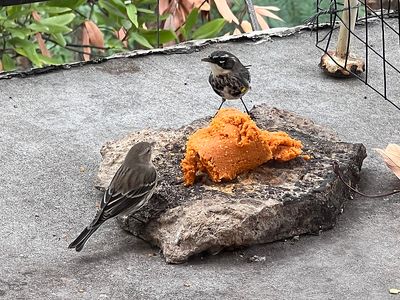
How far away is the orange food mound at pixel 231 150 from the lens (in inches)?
166

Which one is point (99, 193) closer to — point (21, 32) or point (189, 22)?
point (21, 32)

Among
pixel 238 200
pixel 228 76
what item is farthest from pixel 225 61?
pixel 238 200

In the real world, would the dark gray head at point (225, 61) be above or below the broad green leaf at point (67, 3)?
above

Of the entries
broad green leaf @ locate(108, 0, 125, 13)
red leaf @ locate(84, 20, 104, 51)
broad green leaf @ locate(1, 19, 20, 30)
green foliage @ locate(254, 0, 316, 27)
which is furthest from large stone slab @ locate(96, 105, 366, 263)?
green foliage @ locate(254, 0, 316, 27)

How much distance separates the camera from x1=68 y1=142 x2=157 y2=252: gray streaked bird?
400cm

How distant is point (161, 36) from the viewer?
6.55 meters

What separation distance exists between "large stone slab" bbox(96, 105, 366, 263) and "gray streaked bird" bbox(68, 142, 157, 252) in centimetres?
7

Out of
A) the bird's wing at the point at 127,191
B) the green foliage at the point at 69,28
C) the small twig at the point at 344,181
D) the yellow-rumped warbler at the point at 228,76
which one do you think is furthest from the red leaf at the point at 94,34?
the small twig at the point at 344,181

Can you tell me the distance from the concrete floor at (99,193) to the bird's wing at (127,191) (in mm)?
152

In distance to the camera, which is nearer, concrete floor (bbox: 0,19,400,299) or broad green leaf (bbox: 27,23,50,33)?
concrete floor (bbox: 0,19,400,299)

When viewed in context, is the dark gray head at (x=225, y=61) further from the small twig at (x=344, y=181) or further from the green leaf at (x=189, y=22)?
the green leaf at (x=189, y=22)

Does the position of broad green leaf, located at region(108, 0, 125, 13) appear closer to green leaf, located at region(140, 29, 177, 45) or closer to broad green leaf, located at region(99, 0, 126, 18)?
broad green leaf, located at region(99, 0, 126, 18)

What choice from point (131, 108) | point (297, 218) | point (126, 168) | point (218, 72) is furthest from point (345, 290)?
point (131, 108)

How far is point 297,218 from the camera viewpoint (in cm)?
410
